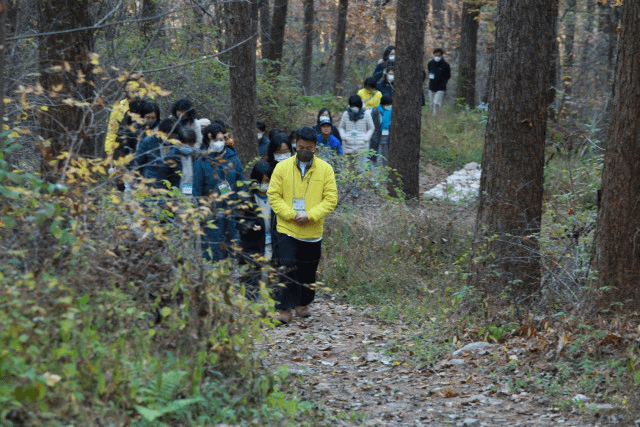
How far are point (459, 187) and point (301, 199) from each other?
813 centimetres

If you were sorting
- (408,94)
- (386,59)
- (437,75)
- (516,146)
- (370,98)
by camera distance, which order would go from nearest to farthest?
(516,146) → (408,94) → (370,98) → (386,59) → (437,75)

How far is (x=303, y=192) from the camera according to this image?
830cm

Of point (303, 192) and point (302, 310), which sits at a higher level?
point (303, 192)

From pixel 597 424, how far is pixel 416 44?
954 cm

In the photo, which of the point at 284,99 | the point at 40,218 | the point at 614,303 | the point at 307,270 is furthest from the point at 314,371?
the point at 284,99

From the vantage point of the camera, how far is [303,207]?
8312 mm

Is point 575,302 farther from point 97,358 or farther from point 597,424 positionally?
point 97,358

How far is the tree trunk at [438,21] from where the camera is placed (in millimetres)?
36125

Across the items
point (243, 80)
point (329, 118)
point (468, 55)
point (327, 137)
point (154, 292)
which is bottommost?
point (154, 292)

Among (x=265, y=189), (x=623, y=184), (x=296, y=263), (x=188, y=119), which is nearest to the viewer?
(x=623, y=184)

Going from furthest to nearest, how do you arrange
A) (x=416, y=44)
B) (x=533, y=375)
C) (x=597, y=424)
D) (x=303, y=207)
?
(x=416, y=44) < (x=303, y=207) < (x=533, y=375) < (x=597, y=424)

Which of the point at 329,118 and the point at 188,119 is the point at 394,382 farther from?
the point at 329,118

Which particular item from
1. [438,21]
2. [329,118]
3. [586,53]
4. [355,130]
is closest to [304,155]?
[329,118]

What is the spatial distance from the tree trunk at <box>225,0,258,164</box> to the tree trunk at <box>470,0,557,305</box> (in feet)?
15.9
